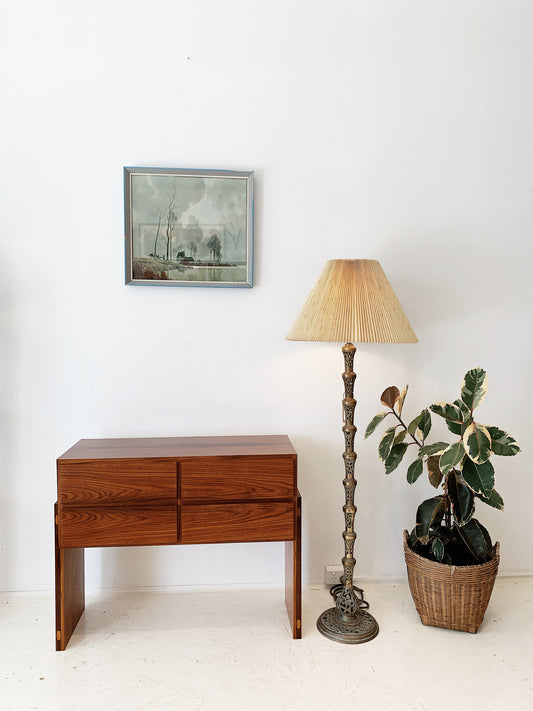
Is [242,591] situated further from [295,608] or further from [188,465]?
[188,465]

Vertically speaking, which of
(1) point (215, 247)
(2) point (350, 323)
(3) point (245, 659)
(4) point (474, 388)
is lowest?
(3) point (245, 659)

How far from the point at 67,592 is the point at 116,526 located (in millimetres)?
324

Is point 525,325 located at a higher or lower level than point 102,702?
higher

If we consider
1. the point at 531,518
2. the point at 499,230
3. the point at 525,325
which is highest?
the point at 499,230

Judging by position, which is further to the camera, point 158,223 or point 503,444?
point 158,223

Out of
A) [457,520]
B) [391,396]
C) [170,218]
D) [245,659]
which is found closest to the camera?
[245,659]

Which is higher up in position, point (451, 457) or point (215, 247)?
point (215, 247)

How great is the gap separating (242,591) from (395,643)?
0.73 meters

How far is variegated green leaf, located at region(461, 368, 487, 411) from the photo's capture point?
2188mm

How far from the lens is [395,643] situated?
2.16 metres

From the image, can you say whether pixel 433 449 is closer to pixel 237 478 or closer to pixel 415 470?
pixel 415 470

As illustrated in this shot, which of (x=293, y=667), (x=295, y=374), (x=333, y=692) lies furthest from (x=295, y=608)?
(x=295, y=374)

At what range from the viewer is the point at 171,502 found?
7.08ft

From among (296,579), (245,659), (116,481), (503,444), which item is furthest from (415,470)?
(116,481)
